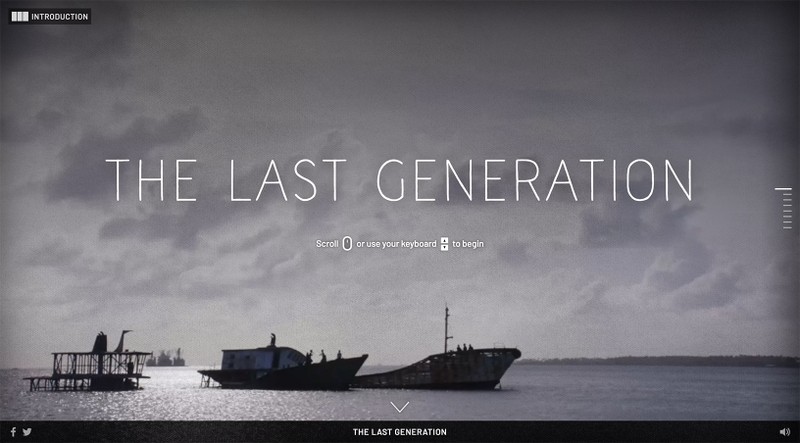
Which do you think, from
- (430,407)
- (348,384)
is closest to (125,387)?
(348,384)

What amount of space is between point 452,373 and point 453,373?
9 cm

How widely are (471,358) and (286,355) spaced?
30.3 feet

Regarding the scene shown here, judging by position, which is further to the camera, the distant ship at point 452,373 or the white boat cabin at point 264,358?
the distant ship at point 452,373

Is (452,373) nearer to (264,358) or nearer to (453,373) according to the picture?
(453,373)

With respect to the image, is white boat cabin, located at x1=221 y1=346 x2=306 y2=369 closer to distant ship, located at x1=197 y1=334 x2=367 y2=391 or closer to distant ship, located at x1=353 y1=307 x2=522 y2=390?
distant ship, located at x1=197 y1=334 x2=367 y2=391

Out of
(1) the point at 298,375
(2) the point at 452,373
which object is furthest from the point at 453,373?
(1) the point at 298,375

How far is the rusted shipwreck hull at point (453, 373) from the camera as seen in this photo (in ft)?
90.9
